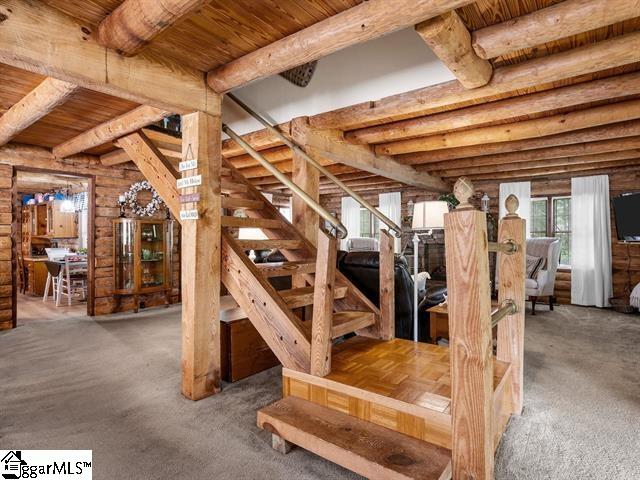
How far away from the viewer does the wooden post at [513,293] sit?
2141 mm

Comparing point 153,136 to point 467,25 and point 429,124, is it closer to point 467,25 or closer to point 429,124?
point 429,124

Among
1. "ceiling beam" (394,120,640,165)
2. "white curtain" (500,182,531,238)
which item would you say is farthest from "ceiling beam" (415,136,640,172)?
"white curtain" (500,182,531,238)

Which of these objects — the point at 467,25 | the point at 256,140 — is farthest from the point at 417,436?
the point at 256,140

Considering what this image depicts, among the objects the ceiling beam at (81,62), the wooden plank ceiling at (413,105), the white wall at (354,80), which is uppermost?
the white wall at (354,80)

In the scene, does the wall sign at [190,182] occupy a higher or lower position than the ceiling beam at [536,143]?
lower

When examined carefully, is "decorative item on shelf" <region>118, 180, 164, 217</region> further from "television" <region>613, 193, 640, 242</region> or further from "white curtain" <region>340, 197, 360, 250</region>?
"television" <region>613, 193, 640, 242</region>

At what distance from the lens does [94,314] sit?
508 cm

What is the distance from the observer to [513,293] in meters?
2.16

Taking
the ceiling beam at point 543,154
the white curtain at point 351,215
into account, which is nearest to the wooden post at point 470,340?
the ceiling beam at point 543,154

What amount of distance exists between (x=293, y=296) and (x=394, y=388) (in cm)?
101

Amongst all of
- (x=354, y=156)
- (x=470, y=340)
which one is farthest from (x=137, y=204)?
(x=470, y=340)

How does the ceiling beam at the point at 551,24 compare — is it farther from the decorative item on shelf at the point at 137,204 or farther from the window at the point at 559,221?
the window at the point at 559,221

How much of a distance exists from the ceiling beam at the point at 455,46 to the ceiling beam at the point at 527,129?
5.17 feet

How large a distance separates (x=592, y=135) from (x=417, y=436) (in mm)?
4058
